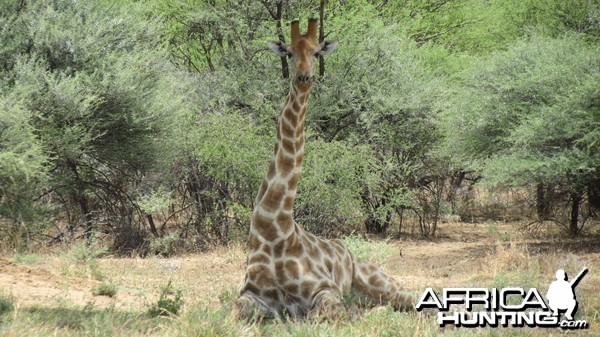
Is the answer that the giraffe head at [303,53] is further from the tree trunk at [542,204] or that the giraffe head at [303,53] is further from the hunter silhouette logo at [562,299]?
the tree trunk at [542,204]

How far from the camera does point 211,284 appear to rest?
11.4 m

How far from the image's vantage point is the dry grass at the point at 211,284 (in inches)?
258

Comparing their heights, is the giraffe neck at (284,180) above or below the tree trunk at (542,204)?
above

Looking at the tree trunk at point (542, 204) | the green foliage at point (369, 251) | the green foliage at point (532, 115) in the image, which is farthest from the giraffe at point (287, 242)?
the tree trunk at point (542, 204)

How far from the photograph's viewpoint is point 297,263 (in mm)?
7512

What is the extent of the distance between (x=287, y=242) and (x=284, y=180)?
0.60m

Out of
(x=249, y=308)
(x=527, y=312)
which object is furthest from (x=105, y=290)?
(x=527, y=312)

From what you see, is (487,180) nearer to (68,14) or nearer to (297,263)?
(68,14)

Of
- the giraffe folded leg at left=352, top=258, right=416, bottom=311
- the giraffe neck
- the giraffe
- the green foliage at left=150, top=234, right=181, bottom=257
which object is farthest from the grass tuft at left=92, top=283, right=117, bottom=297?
the green foliage at left=150, top=234, right=181, bottom=257

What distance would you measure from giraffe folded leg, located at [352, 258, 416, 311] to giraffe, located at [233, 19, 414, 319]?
71 cm

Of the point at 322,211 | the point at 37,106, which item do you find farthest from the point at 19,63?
the point at 322,211

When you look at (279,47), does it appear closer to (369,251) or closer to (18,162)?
(369,251)

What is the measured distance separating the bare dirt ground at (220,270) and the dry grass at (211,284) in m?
0.02

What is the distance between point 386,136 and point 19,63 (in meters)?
10.2
